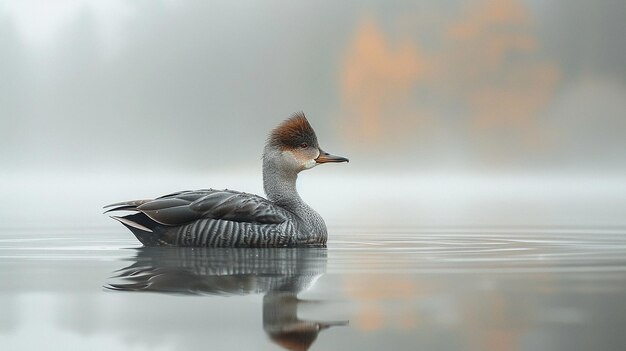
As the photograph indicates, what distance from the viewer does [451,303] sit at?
17.0 ft

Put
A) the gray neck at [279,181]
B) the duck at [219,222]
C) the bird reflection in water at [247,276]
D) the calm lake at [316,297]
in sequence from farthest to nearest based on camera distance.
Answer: the gray neck at [279,181] < the duck at [219,222] < the bird reflection in water at [247,276] < the calm lake at [316,297]

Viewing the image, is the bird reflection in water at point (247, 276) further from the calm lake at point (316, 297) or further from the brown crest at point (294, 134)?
the brown crest at point (294, 134)

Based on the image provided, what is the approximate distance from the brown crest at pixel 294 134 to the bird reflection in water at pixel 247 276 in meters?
1.07

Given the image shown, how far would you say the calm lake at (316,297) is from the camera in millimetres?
4242

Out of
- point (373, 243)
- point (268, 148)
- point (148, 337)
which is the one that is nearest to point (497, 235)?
point (373, 243)

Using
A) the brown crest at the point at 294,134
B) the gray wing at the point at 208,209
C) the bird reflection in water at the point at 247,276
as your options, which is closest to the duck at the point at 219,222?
the gray wing at the point at 208,209

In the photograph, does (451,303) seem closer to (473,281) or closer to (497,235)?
(473,281)

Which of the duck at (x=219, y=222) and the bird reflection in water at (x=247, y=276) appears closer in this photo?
the bird reflection in water at (x=247, y=276)

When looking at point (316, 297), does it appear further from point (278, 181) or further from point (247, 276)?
point (278, 181)

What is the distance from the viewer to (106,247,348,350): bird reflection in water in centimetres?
450

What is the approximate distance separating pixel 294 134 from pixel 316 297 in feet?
12.3

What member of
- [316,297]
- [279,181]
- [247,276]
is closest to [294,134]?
[279,181]

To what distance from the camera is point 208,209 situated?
8375 millimetres

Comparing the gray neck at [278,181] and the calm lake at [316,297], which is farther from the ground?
the gray neck at [278,181]
